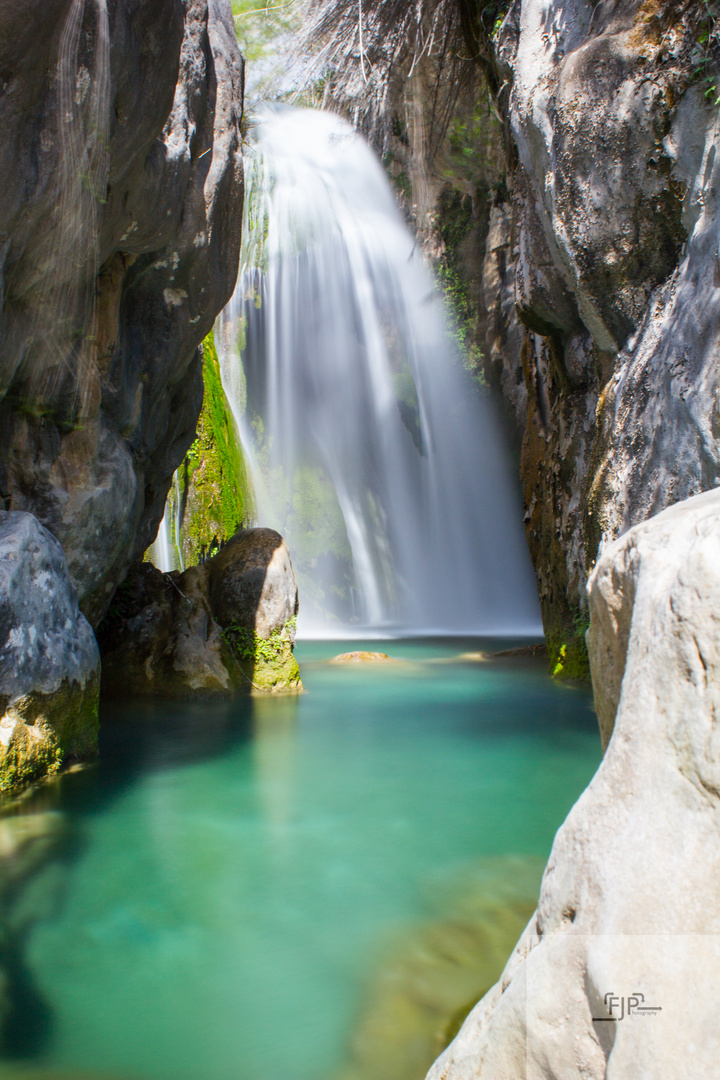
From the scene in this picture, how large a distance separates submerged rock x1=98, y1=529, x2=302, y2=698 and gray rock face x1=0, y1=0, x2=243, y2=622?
0.66 m

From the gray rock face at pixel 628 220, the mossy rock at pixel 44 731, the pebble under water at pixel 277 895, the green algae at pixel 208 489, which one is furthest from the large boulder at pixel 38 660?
the green algae at pixel 208 489

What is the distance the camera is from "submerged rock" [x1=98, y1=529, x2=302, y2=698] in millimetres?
7633

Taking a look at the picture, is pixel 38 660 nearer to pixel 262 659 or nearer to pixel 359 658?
pixel 262 659

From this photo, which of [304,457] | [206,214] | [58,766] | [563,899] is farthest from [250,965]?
[304,457]

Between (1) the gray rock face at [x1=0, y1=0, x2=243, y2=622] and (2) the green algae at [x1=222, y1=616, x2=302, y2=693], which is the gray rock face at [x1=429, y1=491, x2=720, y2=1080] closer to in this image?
(1) the gray rock face at [x1=0, y1=0, x2=243, y2=622]

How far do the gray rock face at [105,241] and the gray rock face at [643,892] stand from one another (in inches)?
160

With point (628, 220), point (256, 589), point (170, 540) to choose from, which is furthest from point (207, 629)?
point (628, 220)

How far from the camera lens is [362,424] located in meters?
18.3

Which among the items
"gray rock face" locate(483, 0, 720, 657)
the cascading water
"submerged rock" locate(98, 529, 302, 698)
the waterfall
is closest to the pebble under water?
"submerged rock" locate(98, 529, 302, 698)

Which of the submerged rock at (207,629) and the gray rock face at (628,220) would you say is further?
the submerged rock at (207,629)

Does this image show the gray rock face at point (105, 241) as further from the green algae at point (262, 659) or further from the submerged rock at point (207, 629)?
the green algae at point (262, 659)

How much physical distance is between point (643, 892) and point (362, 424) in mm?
17385

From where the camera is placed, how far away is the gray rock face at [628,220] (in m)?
5.13

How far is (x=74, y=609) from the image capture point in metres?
5.03
